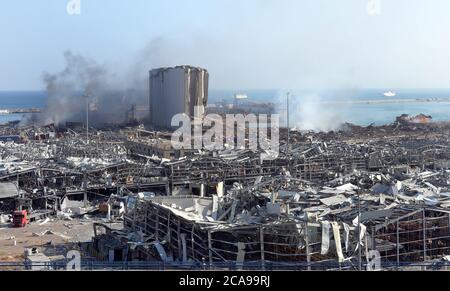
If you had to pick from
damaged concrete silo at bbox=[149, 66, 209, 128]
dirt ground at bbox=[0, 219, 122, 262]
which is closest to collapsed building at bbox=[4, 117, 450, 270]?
dirt ground at bbox=[0, 219, 122, 262]

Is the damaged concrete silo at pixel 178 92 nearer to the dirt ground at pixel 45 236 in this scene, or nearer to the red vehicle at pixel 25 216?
the red vehicle at pixel 25 216

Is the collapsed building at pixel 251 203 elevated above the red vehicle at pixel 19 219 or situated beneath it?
elevated above

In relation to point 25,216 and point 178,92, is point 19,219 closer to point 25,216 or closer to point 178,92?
point 25,216

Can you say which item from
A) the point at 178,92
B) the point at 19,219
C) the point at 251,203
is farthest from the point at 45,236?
the point at 178,92
